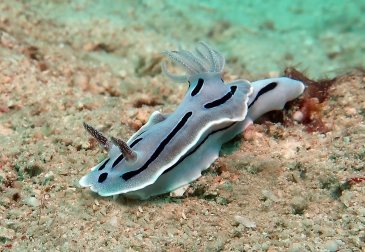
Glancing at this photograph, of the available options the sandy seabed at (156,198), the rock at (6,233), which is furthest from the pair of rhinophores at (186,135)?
the rock at (6,233)

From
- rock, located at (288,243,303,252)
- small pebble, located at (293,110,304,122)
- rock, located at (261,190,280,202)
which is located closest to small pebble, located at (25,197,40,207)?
rock, located at (261,190,280,202)

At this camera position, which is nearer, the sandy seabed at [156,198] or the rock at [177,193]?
the sandy seabed at [156,198]

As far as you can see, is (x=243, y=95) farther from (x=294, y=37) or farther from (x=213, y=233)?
(x=294, y=37)

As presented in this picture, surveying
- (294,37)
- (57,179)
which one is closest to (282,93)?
(57,179)

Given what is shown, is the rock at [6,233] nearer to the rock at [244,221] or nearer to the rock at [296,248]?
the rock at [244,221]

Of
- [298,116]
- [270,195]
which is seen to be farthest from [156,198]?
[298,116]

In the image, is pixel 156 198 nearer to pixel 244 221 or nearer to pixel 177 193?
pixel 177 193

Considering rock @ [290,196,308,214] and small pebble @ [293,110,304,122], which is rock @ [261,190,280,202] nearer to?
rock @ [290,196,308,214]
